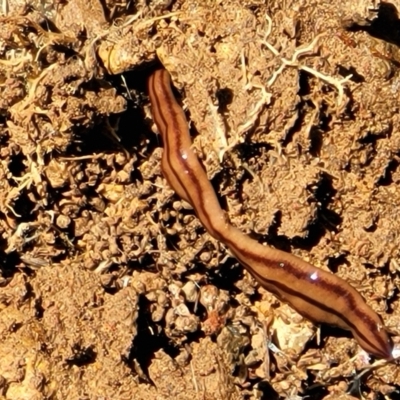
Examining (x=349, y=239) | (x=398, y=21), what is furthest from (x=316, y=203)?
(x=398, y=21)

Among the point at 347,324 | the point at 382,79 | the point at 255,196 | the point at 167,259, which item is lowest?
the point at 347,324

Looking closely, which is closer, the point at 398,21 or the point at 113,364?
the point at 113,364

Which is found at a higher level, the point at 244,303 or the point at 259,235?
the point at 259,235

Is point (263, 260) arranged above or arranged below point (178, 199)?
below

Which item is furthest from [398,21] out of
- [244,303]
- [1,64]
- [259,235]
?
[1,64]

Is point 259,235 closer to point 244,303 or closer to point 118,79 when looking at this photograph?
point 244,303

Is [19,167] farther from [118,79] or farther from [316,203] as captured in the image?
[316,203]
